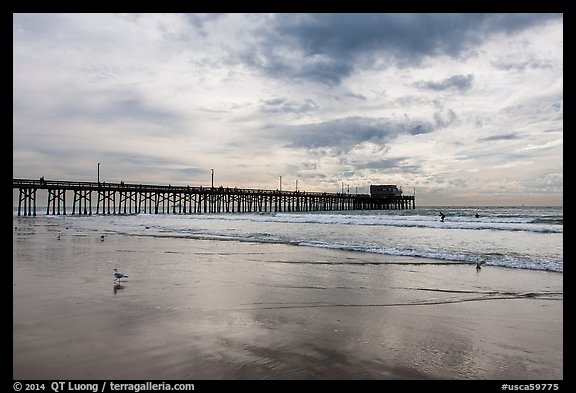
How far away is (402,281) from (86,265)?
7.64m

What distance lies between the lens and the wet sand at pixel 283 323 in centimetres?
361

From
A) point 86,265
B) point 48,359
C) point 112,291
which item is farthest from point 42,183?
point 48,359

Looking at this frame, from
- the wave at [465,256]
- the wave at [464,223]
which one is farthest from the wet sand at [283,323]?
the wave at [464,223]

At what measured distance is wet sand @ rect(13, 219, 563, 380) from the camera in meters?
3.61

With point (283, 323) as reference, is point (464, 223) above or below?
above

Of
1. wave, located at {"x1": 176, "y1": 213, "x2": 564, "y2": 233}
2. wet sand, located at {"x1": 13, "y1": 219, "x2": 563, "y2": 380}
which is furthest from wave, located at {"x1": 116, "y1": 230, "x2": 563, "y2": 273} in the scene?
wave, located at {"x1": 176, "y1": 213, "x2": 564, "y2": 233}

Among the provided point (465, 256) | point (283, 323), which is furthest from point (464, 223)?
point (283, 323)

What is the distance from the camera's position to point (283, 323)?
199 inches

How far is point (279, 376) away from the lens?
3.42 meters

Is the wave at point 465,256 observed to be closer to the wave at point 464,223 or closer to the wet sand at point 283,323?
the wet sand at point 283,323

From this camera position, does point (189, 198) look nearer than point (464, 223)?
No

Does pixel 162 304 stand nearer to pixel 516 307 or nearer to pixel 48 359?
pixel 48 359

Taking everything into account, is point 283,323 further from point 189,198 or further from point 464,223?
point 189,198
